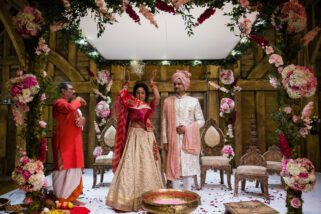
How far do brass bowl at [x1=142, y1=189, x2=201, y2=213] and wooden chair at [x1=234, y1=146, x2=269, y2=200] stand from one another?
203 cm

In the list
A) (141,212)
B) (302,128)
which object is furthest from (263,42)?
(141,212)

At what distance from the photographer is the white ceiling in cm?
527

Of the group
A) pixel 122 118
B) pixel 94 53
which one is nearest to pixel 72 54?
pixel 94 53

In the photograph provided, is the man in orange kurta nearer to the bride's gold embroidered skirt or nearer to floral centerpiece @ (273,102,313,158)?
the bride's gold embroidered skirt

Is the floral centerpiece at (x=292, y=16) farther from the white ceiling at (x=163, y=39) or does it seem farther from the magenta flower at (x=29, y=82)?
the magenta flower at (x=29, y=82)

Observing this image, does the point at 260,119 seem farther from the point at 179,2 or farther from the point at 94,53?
the point at 179,2

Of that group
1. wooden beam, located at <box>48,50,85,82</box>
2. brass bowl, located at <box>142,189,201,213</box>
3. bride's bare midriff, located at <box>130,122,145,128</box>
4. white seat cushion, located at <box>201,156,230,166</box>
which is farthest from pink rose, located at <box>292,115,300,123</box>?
wooden beam, located at <box>48,50,85,82</box>

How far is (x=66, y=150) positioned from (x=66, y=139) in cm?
16

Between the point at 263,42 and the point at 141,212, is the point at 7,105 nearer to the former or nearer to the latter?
the point at 141,212

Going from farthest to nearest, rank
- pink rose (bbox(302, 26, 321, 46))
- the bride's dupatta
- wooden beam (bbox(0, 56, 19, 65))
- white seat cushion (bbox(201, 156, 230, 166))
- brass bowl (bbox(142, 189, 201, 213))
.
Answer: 1. wooden beam (bbox(0, 56, 19, 65))
2. white seat cushion (bbox(201, 156, 230, 166))
3. the bride's dupatta
4. pink rose (bbox(302, 26, 321, 46))
5. brass bowl (bbox(142, 189, 201, 213))

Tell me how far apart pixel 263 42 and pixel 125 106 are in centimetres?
194

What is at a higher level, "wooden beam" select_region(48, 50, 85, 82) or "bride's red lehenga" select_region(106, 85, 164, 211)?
"wooden beam" select_region(48, 50, 85, 82)

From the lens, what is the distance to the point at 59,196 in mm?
4387

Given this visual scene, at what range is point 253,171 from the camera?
4789 mm
